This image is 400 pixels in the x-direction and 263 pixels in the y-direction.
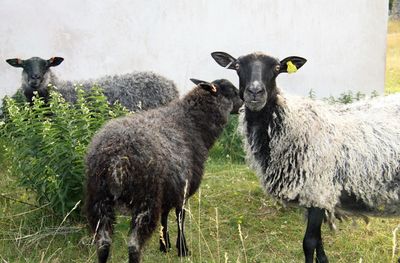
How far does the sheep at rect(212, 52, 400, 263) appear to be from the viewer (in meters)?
4.79

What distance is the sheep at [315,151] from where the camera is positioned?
4785 mm

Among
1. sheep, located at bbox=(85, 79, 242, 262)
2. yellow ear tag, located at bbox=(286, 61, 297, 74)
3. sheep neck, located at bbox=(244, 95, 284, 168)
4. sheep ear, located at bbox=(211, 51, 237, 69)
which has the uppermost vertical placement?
sheep ear, located at bbox=(211, 51, 237, 69)

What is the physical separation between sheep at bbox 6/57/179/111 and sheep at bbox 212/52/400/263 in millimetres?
3103

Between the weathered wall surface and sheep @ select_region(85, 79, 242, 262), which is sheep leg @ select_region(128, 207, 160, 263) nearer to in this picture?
sheep @ select_region(85, 79, 242, 262)

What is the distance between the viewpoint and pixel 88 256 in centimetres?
534

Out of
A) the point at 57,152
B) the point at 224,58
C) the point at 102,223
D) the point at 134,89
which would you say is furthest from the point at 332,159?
the point at 134,89

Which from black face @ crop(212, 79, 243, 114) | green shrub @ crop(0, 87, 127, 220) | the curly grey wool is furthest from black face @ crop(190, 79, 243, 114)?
the curly grey wool

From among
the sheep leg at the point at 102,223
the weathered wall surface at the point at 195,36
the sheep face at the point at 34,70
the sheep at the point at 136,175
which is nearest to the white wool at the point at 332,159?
the sheep at the point at 136,175

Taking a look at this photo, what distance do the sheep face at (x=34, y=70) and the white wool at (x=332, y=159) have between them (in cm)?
376

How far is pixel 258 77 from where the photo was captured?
4.85m

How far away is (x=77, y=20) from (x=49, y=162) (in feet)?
14.8

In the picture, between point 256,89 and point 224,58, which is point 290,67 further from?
point 224,58

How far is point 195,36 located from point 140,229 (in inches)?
243

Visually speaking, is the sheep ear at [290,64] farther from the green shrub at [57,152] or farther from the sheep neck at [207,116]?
the green shrub at [57,152]
